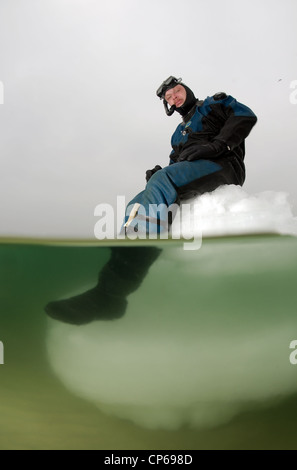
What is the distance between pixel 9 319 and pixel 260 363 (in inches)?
10.6

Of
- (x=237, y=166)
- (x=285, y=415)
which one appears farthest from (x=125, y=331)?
(x=237, y=166)

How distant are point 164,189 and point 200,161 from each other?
9cm

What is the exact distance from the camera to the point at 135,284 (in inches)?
16.8

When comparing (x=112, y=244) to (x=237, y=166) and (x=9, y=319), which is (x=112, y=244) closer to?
(x=9, y=319)

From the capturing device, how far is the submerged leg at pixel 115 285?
43cm

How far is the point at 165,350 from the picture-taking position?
435mm

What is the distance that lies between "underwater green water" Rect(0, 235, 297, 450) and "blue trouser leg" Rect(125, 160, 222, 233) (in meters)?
0.21

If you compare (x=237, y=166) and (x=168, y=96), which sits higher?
(x=168, y=96)

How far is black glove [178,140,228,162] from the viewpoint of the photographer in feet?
2.35

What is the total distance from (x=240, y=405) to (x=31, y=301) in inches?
9.7
